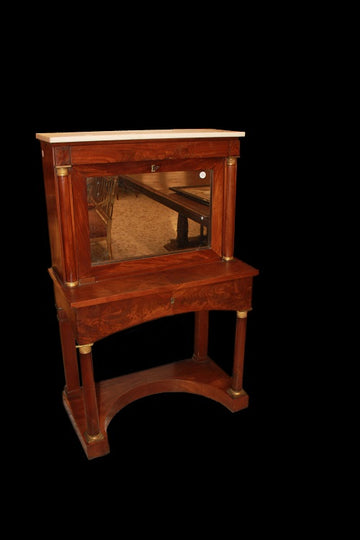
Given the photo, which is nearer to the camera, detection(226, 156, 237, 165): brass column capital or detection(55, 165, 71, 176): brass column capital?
detection(55, 165, 71, 176): brass column capital

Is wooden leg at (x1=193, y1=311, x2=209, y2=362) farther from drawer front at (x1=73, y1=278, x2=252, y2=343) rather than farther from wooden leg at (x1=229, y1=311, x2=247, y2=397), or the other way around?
drawer front at (x1=73, y1=278, x2=252, y2=343)

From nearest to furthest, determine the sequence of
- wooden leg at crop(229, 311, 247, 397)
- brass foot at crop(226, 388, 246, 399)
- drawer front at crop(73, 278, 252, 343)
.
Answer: drawer front at crop(73, 278, 252, 343)
wooden leg at crop(229, 311, 247, 397)
brass foot at crop(226, 388, 246, 399)

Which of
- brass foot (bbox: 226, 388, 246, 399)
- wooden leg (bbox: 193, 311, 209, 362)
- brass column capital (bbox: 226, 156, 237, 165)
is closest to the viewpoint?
brass column capital (bbox: 226, 156, 237, 165)

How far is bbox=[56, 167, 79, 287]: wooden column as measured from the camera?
2387 millimetres

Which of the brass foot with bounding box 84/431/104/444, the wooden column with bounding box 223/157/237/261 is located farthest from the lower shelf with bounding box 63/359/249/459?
the wooden column with bounding box 223/157/237/261

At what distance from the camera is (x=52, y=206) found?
2.60 meters

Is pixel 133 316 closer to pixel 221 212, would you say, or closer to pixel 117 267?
pixel 117 267

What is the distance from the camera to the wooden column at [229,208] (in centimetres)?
285

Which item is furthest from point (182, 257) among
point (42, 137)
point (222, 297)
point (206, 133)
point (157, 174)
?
point (42, 137)

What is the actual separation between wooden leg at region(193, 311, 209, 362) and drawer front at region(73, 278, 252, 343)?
0.68m

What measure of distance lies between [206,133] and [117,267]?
3.14 feet

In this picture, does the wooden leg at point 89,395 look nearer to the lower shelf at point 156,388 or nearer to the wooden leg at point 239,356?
the lower shelf at point 156,388

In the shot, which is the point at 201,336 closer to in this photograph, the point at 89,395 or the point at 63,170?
the point at 89,395

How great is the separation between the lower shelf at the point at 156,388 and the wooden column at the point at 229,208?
1.03 m
